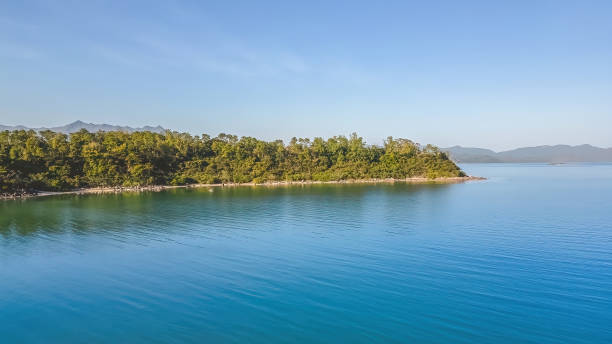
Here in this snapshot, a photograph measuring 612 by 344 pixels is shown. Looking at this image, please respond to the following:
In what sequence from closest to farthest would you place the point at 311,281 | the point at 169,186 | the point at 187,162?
1. the point at 311,281
2. the point at 169,186
3. the point at 187,162

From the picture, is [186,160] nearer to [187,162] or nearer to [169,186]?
[187,162]

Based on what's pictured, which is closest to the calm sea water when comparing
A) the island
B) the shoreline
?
the shoreline

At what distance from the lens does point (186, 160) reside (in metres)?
79.4

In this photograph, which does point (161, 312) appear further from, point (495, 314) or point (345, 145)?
point (345, 145)

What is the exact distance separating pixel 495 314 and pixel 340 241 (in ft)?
36.2

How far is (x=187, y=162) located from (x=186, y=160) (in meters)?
1.93

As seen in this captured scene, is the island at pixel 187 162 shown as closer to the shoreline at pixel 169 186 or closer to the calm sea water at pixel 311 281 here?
the shoreline at pixel 169 186

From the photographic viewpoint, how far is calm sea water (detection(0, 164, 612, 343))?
34.8 ft

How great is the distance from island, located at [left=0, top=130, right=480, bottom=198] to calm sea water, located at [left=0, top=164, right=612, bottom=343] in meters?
37.0

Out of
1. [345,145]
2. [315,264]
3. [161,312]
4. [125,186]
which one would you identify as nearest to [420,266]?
[315,264]

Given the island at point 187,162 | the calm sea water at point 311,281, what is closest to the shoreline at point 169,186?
the island at point 187,162

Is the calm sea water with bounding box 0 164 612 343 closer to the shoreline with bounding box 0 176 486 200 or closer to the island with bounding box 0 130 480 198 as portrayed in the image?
the shoreline with bounding box 0 176 486 200

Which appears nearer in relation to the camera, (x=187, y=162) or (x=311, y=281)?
(x=311, y=281)

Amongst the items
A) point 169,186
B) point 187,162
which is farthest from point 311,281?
point 187,162
